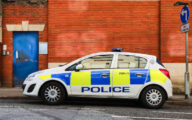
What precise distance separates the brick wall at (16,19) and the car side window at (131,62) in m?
5.51

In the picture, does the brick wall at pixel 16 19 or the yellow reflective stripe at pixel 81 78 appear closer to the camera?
the yellow reflective stripe at pixel 81 78

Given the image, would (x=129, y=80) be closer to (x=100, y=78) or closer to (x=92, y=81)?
(x=100, y=78)

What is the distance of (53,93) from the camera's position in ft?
25.1

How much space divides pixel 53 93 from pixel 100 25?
17.3 feet

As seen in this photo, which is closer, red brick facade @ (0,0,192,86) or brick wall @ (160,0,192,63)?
brick wall @ (160,0,192,63)

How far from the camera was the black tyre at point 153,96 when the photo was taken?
7523 mm

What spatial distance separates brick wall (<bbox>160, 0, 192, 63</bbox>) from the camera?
11.7 m

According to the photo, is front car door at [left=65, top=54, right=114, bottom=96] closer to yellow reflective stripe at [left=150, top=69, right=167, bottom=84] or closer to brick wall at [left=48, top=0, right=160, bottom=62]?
yellow reflective stripe at [left=150, top=69, right=167, bottom=84]

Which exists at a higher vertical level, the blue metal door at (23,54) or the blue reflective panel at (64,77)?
the blue metal door at (23,54)

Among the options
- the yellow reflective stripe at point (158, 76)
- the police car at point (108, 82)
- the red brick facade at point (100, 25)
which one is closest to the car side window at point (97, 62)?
the police car at point (108, 82)

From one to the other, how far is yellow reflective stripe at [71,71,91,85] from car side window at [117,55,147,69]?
0.95 m

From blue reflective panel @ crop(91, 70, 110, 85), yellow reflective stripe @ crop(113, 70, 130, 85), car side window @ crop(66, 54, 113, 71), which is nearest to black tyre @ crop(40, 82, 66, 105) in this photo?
car side window @ crop(66, 54, 113, 71)

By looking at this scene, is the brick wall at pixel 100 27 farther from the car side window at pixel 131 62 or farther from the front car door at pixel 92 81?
the front car door at pixel 92 81

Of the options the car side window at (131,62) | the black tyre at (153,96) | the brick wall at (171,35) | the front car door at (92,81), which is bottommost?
the black tyre at (153,96)
